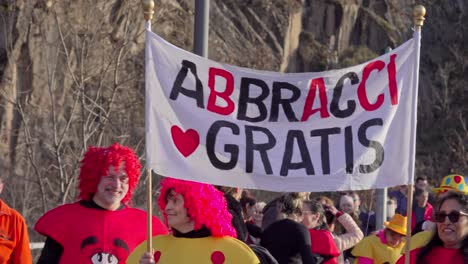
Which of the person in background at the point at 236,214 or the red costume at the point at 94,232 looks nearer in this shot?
the red costume at the point at 94,232

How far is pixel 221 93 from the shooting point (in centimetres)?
645

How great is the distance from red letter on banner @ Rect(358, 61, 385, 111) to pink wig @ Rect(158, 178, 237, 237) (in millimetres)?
1034

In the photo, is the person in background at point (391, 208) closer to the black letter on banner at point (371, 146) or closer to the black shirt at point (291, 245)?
the black shirt at point (291, 245)

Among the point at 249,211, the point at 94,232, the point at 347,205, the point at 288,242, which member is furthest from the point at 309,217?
the point at 347,205

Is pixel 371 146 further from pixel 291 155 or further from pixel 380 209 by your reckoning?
pixel 380 209

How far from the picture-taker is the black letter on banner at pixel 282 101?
258 inches

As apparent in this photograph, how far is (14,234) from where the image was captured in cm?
739

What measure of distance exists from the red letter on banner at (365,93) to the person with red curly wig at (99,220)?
1.36m

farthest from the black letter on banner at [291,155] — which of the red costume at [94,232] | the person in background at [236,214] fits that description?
the person in background at [236,214]

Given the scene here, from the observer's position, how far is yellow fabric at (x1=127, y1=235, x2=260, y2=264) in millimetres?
5848

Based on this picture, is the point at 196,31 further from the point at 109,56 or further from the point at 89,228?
the point at 109,56

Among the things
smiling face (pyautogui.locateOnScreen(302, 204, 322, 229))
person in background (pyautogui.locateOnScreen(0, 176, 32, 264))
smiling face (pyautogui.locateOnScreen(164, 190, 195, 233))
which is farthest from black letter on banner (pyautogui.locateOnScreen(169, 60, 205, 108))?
smiling face (pyautogui.locateOnScreen(302, 204, 322, 229))

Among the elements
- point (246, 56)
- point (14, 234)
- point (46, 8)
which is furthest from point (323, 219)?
point (246, 56)

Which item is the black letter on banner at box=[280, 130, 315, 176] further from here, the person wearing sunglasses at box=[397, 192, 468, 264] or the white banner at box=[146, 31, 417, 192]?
the person wearing sunglasses at box=[397, 192, 468, 264]
